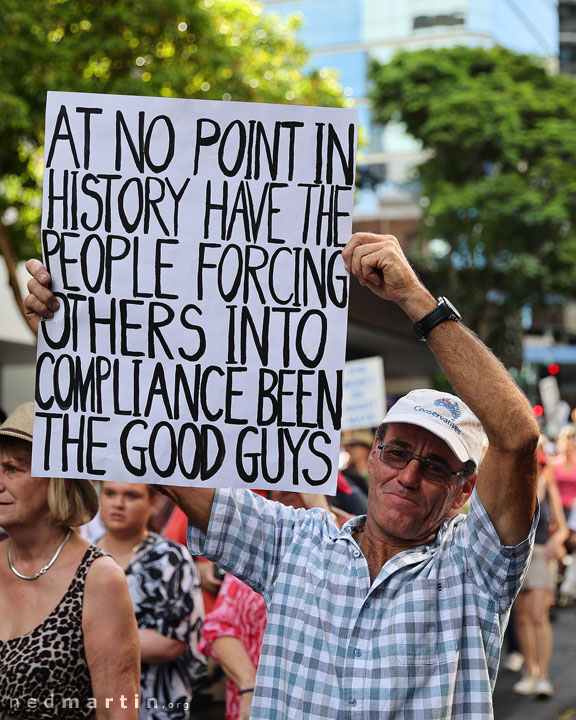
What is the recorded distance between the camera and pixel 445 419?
285cm

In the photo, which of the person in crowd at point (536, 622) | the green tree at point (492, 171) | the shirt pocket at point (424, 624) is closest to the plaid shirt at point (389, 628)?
the shirt pocket at point (424, 624)

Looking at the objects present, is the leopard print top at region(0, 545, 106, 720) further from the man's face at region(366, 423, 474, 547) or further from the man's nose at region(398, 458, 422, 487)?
the man's nose at region(398, 458, 422, 487)

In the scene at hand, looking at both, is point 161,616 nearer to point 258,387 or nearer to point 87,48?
point 258,387

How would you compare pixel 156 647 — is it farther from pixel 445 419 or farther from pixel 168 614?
pixel 445 419

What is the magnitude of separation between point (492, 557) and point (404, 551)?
24 cm

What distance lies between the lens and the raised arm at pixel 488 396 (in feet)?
8.29

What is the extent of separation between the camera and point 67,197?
2.83 meters

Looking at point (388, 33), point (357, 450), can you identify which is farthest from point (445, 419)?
point (388, 33)

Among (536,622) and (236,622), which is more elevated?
(236,622)

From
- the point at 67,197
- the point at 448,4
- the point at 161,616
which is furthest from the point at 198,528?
the point at 448,4

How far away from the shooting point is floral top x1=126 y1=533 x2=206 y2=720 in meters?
4.30

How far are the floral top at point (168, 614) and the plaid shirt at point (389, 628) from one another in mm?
1608

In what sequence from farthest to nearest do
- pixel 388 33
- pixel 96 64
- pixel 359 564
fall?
pixel 388 33 → pixel 96 64 → pixel 359 564

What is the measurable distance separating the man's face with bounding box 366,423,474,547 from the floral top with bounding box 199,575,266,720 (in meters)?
1.52
